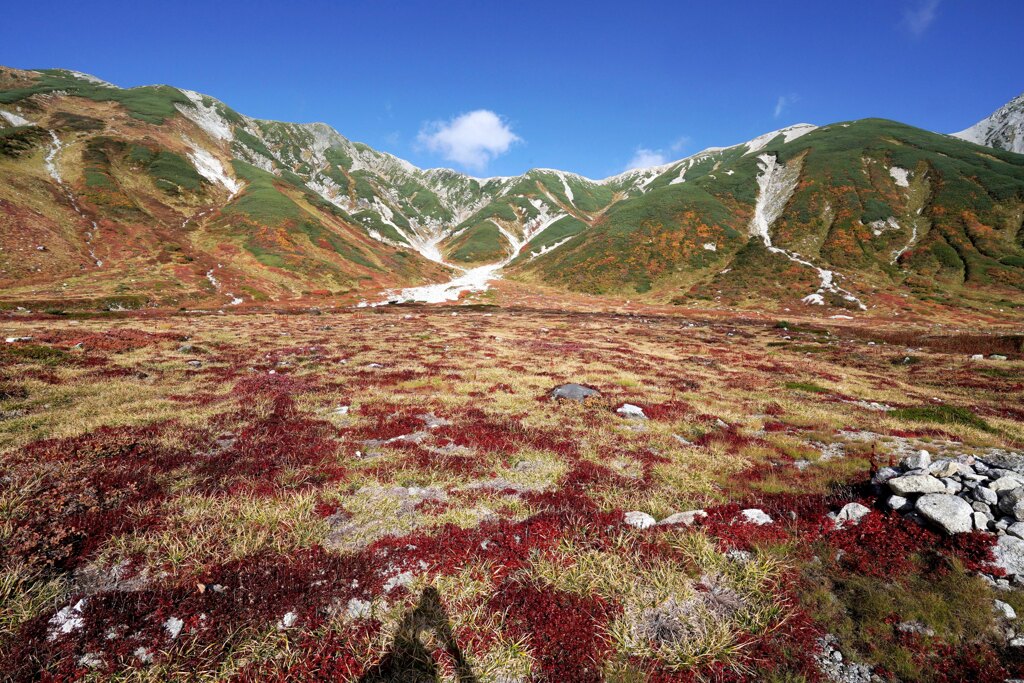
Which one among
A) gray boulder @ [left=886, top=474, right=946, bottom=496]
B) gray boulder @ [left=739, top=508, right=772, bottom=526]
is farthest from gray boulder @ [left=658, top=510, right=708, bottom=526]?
gray boulder @ [left=886, top=474, right=946, bottom=496]

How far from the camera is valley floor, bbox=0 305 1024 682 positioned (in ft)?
16.3

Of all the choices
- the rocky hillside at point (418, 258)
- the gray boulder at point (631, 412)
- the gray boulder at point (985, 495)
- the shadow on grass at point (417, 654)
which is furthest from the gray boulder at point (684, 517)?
the rocky hillside at point (418, 258)

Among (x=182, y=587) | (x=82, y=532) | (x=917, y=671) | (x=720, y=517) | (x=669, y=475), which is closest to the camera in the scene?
(x=917, y=671)

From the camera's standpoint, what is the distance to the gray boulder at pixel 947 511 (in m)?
6.85

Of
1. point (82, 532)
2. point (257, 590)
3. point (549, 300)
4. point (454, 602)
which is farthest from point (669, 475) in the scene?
point (549, 300)

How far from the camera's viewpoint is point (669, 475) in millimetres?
10281

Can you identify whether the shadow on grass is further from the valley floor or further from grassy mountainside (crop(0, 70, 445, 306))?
grassy mountainside (crop(0, 70, 445, 306))

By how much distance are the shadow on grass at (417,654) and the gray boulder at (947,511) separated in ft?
28.5

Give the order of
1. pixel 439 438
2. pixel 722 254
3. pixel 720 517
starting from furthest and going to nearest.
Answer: pixel 722 254
pixel 439 438
pixel 720 517

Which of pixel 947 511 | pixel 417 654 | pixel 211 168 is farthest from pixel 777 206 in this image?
pixel 211 168

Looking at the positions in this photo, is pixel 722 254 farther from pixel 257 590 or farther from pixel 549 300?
pixel 257 590

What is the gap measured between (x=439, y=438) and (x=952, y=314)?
9454cm

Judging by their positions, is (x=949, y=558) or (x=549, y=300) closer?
(x=949, y=558)

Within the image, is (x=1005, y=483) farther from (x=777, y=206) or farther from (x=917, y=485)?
(x=777, y=206)
